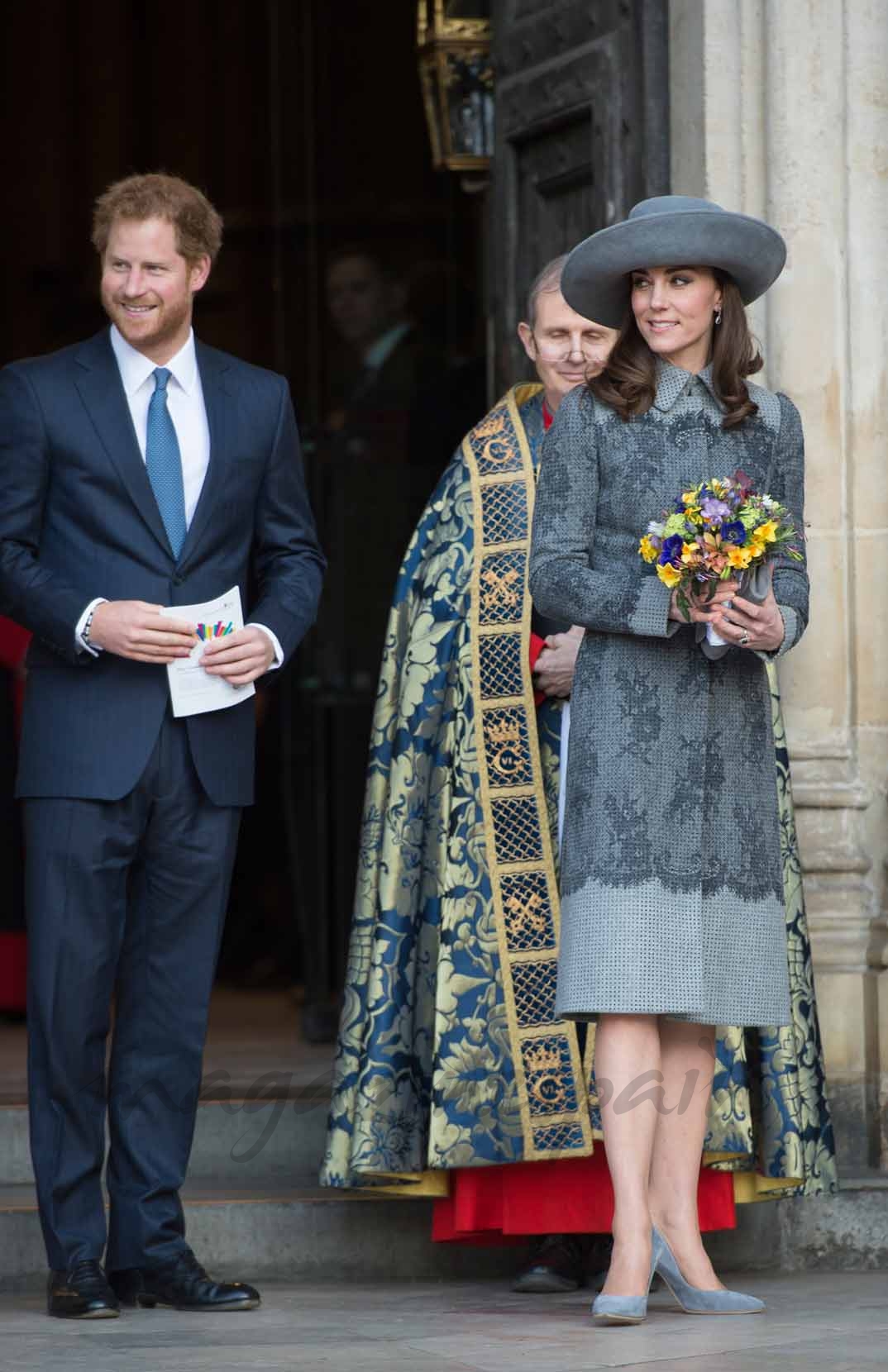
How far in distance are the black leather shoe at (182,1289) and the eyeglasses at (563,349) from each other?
5.72 feet

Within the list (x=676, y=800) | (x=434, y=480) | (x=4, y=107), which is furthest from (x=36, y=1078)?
(x=4, y=107)

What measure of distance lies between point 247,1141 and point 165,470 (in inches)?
64.1

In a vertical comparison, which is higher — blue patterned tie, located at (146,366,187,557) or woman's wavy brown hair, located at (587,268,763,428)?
woman's wavy brown hair, located at (587,268,763,428)

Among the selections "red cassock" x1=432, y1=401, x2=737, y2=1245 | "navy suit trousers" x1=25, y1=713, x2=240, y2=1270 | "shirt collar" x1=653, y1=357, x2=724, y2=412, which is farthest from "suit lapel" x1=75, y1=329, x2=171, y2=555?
"red cassock" x1=432, y1=401, x2=737, y2=1245

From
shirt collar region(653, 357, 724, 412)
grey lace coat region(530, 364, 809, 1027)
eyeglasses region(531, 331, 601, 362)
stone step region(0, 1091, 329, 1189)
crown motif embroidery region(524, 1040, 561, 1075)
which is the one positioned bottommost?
stone step region(0, 1091, 329, 1189)

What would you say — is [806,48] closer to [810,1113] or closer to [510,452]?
[510,452]

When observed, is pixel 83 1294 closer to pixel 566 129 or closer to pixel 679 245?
pixel 679 245

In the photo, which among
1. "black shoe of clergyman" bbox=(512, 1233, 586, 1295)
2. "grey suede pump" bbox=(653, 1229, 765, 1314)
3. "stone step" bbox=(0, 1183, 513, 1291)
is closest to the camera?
"grey suede pump" bbox=(653, 1229, 765, 1314)

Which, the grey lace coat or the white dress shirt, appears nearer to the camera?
the grey lace coat

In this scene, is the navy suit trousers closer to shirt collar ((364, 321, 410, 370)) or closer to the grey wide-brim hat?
the grey wide-brim hat

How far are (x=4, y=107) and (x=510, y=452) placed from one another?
21.0 ft

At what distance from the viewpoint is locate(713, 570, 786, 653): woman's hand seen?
426cm

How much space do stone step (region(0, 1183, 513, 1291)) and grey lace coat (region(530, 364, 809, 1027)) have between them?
0.91 m

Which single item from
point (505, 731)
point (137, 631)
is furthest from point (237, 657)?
point (505, 731)
